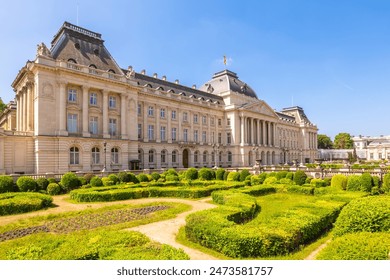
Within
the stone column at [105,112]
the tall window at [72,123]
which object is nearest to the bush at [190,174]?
the stone column at [105,112]

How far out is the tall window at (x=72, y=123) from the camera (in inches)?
1344

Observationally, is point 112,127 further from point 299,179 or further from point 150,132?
point 299,179

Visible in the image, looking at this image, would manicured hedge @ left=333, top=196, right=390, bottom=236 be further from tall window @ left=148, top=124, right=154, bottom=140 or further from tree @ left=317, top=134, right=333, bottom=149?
tree @ left=317, top=134, right=333, bottom=149

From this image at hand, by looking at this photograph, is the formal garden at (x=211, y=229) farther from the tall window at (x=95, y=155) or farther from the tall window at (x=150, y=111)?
the tall window at (x=150, y=111)

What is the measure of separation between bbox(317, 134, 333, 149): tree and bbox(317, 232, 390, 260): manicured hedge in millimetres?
140587

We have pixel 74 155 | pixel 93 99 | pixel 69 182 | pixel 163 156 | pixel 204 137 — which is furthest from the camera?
pixel 204 137

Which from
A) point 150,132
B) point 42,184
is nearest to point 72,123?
point 42,184

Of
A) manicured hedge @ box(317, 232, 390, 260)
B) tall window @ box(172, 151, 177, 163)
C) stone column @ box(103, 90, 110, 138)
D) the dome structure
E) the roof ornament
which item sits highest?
the dome structure

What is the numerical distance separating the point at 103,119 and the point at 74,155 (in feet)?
22.4

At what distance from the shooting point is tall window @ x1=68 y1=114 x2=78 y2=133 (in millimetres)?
34125

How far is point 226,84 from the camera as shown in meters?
63.9

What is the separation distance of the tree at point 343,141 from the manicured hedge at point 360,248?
446 feet

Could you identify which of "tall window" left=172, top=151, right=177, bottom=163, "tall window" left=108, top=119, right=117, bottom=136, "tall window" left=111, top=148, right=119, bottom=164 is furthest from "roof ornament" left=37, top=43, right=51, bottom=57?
"tall window" left=172, top=151, right=177, bottom=163

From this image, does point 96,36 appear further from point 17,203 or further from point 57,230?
point 57,230
